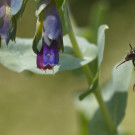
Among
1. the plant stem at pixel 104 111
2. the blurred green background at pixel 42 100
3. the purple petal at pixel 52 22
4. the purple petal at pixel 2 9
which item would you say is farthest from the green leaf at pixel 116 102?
the blurred green background at pixel 42 100

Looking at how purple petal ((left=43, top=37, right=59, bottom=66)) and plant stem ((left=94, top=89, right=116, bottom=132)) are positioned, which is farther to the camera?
plant stem ((left=94, top=89, right=116, bottom=132))

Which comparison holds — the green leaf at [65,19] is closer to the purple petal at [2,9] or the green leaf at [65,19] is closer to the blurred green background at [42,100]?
the purple petal at [2,9]

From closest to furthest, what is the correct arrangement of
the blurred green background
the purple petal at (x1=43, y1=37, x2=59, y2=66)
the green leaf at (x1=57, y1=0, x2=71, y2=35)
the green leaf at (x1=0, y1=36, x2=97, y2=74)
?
1. the purple petal at (x1=43, y1=37, x2=59, y2=66)
2. the green leaf at (x1=57, y1=0, x2=71, y2=35)
3. the green leaf at (x1=0, y1=36, x2=97, y2=74)
4. the blurred green background

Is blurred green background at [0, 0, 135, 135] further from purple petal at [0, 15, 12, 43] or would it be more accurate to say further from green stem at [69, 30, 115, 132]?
purple petal at [0, 15, 12, 43]

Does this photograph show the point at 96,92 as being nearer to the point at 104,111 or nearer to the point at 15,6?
the point at 104,111

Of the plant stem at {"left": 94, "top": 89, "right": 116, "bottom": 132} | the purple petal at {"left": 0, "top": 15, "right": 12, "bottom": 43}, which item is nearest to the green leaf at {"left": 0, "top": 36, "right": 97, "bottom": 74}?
the plant stem at {"left": 94, "top": 89, "right": 116, "bottom": 132}

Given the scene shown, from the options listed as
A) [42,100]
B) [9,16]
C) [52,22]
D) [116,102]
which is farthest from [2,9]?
[42,100]

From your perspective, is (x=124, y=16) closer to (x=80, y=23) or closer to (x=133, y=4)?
(x=133, y=4)
